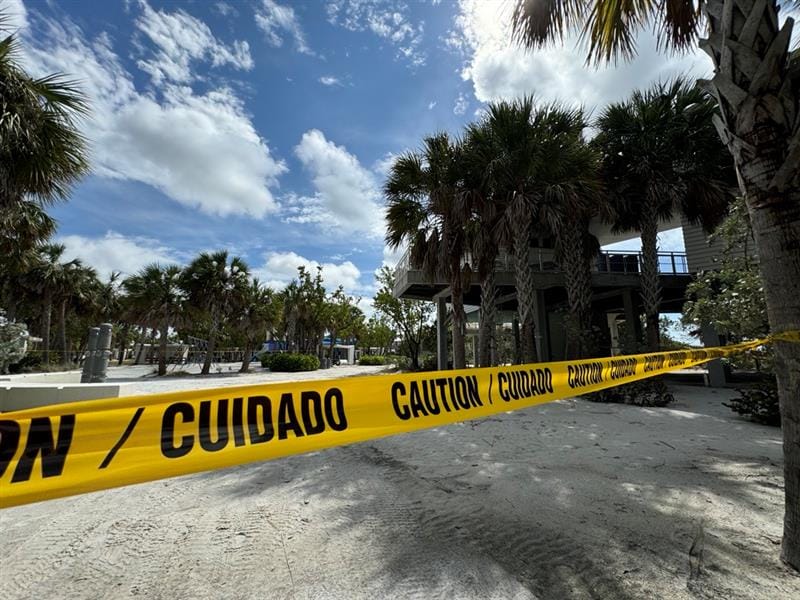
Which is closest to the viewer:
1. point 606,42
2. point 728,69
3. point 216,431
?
point 216,431

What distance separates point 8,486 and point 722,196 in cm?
1515

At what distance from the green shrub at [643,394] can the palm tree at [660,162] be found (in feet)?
6.78

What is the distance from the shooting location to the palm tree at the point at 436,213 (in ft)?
37.5

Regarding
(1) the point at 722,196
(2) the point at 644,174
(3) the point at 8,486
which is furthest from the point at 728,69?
(1) the point at 722,196

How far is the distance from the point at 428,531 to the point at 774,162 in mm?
3572

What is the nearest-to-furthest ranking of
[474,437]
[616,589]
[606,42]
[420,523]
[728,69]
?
1. [616,589]
2. [728,69]
3. [420,523]
4. [606,42]
5. [474,437]

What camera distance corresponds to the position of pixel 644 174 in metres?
11.4

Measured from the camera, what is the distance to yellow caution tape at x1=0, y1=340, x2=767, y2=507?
143 centimetres

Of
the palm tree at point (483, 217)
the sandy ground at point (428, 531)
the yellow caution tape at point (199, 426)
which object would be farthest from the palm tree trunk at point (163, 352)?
the yellow caution tape at point (199, 426)

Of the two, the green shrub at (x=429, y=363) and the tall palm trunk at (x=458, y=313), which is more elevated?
the tall palm trunk at (x=458, y=313)

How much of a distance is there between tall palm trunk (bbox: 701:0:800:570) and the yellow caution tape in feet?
6.67

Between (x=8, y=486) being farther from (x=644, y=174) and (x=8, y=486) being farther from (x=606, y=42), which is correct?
(x=644, y=174)

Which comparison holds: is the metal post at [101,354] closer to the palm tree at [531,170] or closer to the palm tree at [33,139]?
the palm tree at [33,139]

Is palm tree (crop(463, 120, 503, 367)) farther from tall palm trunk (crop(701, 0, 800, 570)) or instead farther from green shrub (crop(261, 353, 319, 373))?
green shrub (crop(261, 353, 319, 373))
